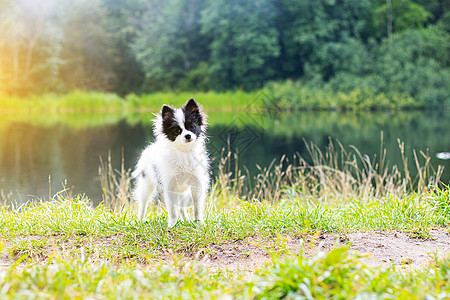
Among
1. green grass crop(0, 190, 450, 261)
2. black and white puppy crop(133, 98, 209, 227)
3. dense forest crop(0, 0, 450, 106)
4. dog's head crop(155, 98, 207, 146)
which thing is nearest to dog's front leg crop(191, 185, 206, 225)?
black and white puppy crop(133, 98, 209, 227)

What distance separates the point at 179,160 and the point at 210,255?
1019mm

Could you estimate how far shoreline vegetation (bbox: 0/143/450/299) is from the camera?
9.33 feet

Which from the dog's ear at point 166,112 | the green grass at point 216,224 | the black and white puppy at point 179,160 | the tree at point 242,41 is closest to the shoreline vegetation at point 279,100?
the tree at point 242,41

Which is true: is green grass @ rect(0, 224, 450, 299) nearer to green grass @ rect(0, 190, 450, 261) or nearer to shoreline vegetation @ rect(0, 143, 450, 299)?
shoreline vegetation @ rect(0, 143, 450, 299)

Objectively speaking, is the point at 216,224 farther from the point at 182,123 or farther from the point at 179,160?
the point at 182,123

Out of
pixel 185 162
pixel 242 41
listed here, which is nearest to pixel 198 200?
pixel 185 162

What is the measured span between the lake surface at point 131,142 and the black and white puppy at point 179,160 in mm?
2818

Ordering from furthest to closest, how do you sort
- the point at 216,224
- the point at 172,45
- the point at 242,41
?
1. the point at 172,45
2. the point at 242,41
3. the point at 216,224

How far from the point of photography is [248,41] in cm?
3259

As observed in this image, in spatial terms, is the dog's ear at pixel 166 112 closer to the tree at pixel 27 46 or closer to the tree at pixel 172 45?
the tree at pixel 27 46

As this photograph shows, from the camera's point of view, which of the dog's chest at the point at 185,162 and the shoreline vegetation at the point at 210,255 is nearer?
the shoreline vegetation at the point at 210,255

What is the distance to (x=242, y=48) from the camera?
1305 inches

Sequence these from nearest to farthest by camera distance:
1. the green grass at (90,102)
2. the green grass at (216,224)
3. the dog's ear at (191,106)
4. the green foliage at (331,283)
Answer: the green foliage at (331,283), the green grass at (216,224), the dog's ear at (191,106), the green grass at (90,102)

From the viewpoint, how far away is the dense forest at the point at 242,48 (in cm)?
3186
